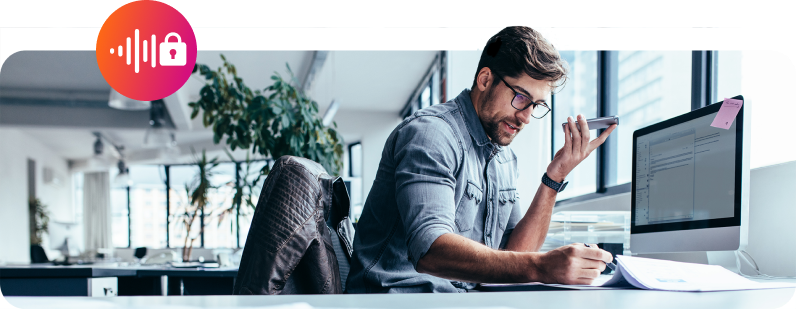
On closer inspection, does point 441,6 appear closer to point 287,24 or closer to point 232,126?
point 287,24

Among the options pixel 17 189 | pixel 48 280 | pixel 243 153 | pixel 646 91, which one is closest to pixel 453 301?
pixel 48 280

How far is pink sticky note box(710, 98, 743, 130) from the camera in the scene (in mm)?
1167

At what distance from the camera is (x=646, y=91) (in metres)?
2.74

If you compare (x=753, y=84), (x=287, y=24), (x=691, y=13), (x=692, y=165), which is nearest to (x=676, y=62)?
(x=753, y=84)

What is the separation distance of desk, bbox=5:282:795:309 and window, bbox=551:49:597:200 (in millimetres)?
2252

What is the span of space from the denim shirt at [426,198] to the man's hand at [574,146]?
159 mm

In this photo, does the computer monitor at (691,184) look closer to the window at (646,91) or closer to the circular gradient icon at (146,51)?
the window at (646,91)

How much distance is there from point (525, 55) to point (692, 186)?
496mm

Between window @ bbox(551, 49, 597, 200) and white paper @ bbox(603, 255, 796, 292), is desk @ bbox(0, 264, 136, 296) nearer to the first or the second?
white paper @ bbox(603, 255, 796, 292)

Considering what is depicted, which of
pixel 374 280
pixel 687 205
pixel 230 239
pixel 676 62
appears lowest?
pixel 230 239

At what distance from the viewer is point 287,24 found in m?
0.82

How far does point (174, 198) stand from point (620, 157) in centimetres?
944

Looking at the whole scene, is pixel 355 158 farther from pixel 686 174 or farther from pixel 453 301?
pixel 453 301

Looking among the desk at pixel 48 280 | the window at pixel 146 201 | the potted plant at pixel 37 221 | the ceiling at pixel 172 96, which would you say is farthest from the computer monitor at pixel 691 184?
the window at pixel 146 201
